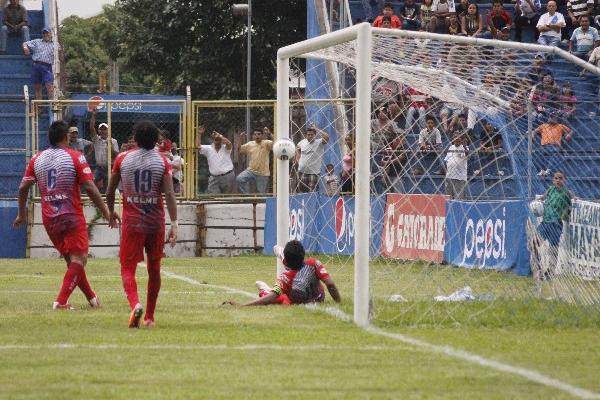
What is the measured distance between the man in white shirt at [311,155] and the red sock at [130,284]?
12034 millimetres

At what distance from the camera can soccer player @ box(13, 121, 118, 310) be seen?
14789mm

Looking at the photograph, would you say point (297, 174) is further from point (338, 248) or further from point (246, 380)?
point (246, 380)

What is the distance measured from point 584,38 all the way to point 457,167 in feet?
26.6

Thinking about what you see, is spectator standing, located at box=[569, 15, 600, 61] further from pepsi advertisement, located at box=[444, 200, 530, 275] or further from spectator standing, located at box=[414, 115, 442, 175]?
spectator standing, located at box=[414, 115, 442, 175]

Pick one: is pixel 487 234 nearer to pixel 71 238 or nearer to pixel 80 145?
pixel 71 238

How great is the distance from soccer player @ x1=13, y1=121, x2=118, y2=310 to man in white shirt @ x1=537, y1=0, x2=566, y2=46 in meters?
16.5

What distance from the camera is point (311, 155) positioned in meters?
25.5

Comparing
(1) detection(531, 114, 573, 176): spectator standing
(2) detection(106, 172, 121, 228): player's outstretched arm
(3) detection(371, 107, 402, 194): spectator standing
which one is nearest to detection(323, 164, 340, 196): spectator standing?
(3) detection(371, 107, 402, 194): spectator standing

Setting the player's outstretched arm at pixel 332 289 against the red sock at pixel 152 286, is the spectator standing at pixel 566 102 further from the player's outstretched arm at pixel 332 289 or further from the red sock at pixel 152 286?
the red sock at pixel 152 286

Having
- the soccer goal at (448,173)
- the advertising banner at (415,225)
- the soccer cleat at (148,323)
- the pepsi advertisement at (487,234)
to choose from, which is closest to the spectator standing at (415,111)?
the soccer goal at (448,173)

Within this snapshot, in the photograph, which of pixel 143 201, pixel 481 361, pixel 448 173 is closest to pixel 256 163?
pixel 448 173

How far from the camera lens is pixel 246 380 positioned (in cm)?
912

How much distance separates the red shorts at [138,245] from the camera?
1278 cm

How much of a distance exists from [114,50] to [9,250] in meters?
31.5
